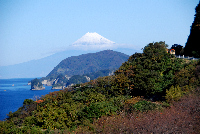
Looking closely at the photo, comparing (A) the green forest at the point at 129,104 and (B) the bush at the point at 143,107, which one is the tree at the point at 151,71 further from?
(B) the bush at the point at 143,107

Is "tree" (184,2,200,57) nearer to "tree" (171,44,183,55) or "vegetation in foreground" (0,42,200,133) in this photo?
"tree" (171,44,183,55)

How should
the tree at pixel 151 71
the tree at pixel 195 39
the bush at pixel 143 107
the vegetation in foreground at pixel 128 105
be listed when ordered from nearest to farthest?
1. the vegetation in foreground at pixel 128 105
2. the bush at pixel 143 107
3. the tree at pixel 151 71
4. the tree at pixel 195 39

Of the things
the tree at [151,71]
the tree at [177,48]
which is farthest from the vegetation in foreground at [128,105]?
the tree at [177,48]

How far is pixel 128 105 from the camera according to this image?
12.0 m

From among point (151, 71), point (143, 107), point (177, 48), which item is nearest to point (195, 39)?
point (177, 48)

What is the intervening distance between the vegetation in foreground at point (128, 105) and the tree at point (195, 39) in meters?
15.4

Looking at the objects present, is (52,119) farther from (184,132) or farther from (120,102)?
(184,132)

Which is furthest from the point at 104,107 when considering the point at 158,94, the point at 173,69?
the point at 173,69

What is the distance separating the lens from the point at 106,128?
26.5 ft

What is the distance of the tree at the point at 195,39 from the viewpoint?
35.4 metres

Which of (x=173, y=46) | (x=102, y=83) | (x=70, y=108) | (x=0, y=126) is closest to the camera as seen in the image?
(x=0, y=126)

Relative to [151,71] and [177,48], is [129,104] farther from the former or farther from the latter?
[177,48]

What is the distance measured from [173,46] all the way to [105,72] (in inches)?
5529

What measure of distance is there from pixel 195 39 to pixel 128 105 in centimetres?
3175
